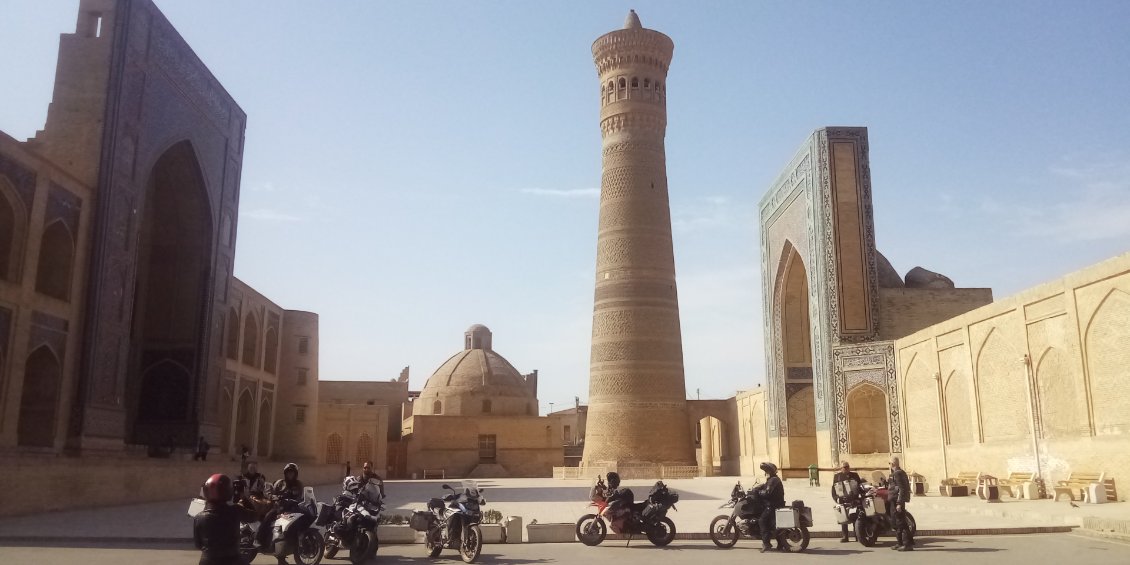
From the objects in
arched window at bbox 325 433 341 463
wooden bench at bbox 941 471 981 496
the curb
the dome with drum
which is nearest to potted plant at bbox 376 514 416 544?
the curb

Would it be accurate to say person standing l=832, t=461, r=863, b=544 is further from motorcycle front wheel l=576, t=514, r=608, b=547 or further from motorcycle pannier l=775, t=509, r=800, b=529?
motorcycle front wheel l=576, t=514, r=608, b=547

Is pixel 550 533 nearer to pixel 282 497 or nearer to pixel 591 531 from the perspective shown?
Answer: pixel 591 531

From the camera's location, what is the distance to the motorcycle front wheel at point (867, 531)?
348 inches

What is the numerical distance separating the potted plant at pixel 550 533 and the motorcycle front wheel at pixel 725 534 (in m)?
1.55

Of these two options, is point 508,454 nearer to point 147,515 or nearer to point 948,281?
point 948,281

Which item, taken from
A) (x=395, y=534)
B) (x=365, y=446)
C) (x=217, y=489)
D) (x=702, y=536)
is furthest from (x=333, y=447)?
(x=217, y=489)

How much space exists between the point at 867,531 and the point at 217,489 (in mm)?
6924

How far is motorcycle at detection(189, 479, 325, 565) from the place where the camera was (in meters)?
7.23

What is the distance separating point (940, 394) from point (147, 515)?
568 inches

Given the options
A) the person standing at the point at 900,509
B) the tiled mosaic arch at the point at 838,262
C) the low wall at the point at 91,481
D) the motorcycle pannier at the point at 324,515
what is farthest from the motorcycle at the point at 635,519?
the tiled mosaic arch at the point at 838,262

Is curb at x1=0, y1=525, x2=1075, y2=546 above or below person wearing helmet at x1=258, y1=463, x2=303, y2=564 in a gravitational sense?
below

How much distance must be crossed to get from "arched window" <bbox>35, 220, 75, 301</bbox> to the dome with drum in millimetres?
26630

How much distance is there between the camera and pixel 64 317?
14.9m

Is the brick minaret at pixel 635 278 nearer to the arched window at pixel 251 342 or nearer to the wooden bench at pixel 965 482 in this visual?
the arched window at pixel 251 342
